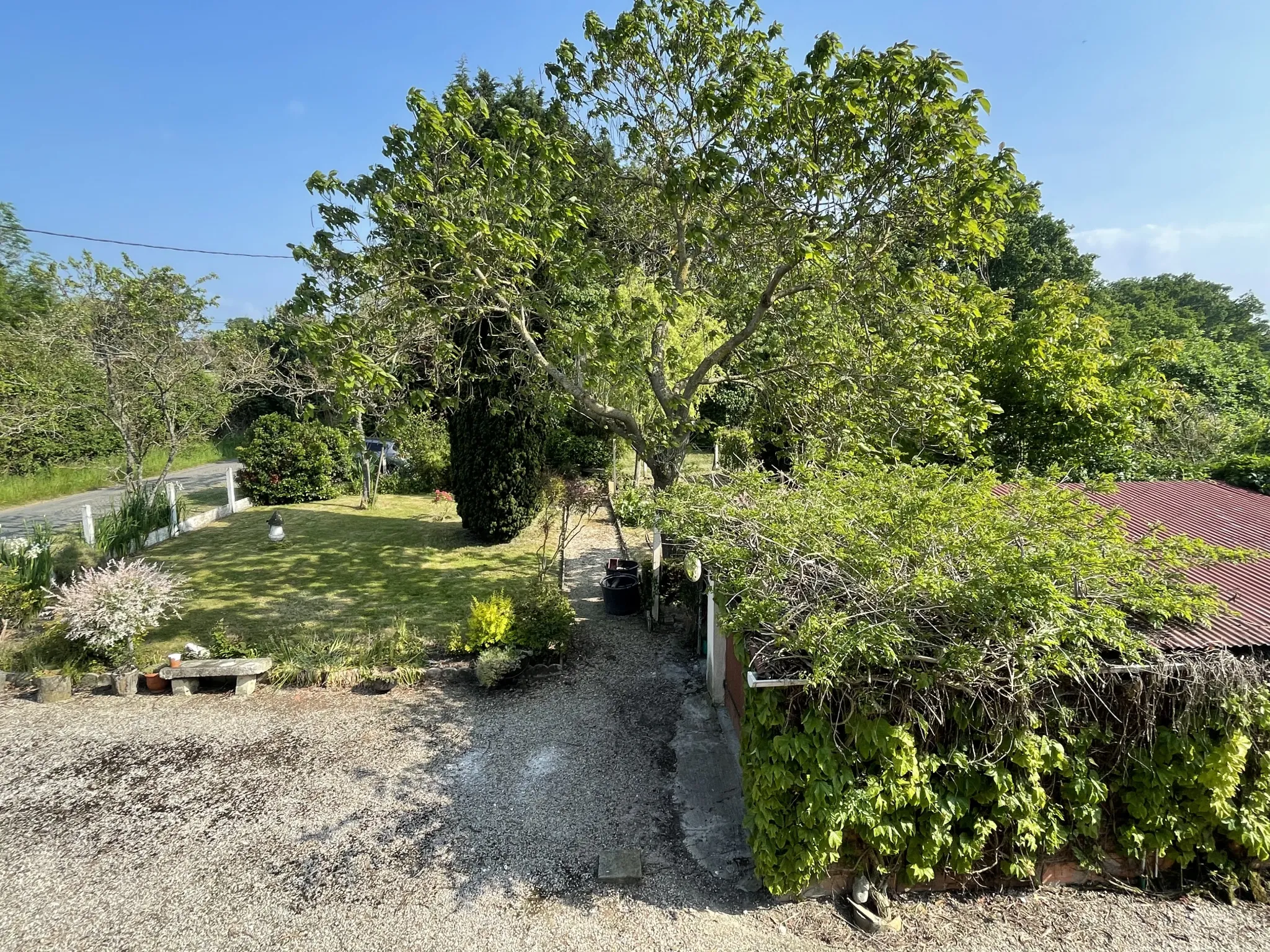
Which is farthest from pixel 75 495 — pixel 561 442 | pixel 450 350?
pixel 450 350

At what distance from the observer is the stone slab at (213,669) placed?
6.70m

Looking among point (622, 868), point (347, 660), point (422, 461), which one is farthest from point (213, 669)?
point (422, 461)

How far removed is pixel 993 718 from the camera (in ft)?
12.0

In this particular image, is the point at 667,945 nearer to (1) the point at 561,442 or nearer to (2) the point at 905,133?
(2) the point at 905,133

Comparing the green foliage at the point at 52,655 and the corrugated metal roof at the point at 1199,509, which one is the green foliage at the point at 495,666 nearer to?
the green foliage at the point at 52,655

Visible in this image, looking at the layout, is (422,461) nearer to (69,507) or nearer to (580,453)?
(580,453)

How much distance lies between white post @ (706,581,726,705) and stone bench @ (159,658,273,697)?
4953mm

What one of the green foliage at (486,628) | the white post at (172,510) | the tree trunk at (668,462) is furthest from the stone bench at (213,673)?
the white post at (172,510)

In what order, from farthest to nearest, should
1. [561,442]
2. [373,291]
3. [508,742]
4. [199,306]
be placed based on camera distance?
[561,442] < [199,306] < [373,291] < [508,742]

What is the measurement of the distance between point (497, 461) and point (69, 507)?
1295 centimetres

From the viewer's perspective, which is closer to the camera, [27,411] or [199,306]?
[199,306]

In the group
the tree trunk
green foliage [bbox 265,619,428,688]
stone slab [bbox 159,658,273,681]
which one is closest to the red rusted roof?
the tree trunk

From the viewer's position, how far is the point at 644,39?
25.2 feet

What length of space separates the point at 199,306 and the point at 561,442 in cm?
862
